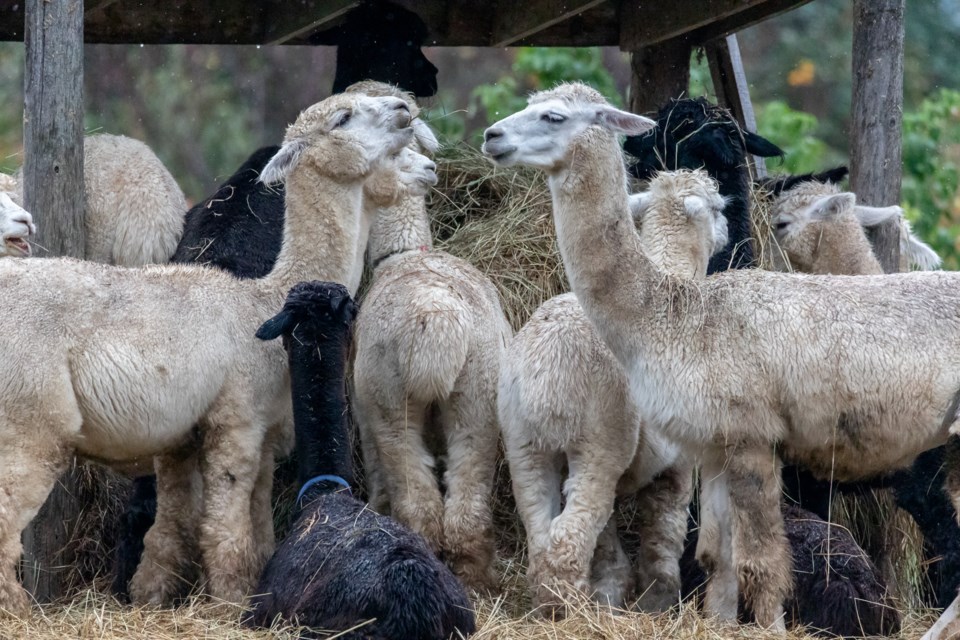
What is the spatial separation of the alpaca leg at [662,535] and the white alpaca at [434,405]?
0.73 m

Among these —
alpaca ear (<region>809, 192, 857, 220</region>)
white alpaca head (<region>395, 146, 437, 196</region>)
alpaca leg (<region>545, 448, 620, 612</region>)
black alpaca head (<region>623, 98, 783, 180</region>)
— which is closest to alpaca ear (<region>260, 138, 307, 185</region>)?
white alpaca head (<region>395, 146, 437, 196</region>)

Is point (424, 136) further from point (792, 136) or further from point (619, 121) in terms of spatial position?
point (792, 136)

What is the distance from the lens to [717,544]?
243 inches

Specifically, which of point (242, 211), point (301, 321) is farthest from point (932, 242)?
point (301, 321)

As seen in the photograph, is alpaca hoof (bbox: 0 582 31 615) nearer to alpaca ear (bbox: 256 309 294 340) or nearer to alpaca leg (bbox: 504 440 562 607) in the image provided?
alpaca ear (bbox: 256 309 294 340)

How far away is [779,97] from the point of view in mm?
22453

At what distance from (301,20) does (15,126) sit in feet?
30.3

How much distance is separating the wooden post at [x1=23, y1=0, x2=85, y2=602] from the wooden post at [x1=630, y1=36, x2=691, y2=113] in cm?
460

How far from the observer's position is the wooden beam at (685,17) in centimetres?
899

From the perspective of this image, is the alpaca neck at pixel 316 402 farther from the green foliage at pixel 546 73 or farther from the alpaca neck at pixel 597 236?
the green foliage at pixel 546 73

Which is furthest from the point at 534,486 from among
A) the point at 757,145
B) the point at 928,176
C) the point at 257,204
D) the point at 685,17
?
the point at 928,176

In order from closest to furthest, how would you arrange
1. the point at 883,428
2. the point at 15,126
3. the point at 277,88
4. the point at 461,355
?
the point at 883,428
the point at 461,355
the point at 15,126
the point at 277,88

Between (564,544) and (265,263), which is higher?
(265,263)

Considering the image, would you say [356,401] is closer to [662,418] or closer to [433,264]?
[433,264]
